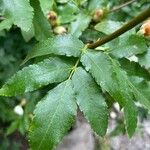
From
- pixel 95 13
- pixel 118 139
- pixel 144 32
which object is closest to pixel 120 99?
pixel 144 32

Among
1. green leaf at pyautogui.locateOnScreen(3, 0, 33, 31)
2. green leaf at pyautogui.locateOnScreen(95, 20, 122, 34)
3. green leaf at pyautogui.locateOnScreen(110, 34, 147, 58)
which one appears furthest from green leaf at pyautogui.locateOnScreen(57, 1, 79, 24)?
green leaf at pyautogui.locateOnScreen(3, 0, 33, 31)

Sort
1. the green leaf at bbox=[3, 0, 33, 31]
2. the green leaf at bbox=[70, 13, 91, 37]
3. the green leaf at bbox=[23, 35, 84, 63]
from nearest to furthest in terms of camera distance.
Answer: the green leaf at bbox=[3, 0, 33, 31] → the green leaf at bbox=[23, 35, 84, 63] → the green leaf at bbox=[70, 13, 91, 37]

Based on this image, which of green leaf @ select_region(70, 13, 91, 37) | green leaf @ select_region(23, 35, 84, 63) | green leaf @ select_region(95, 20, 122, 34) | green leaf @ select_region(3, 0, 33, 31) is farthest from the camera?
green leaf @ select_region(70, 13, 91, 37)

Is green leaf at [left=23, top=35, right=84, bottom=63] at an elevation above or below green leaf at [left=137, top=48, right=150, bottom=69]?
above

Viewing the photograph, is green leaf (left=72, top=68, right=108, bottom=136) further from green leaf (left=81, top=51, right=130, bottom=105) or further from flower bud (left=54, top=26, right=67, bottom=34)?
flower bud (left=54, top=26, right=67, bottom=34)

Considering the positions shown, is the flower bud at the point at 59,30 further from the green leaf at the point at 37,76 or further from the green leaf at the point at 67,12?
the green leaf at the point at 37,76

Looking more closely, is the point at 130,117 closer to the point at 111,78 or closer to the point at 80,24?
the point at 111,78
